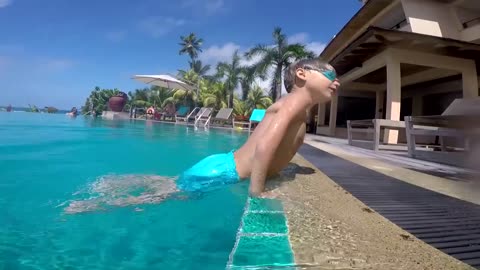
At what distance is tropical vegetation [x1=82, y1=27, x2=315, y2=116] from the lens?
2577cm

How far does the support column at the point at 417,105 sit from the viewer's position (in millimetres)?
15920

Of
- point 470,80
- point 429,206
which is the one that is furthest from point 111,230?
point 470,80

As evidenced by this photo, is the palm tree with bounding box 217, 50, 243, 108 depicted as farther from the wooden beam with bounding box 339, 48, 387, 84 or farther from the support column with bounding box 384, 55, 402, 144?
the support column with bounding box 384, 55, 402, 144

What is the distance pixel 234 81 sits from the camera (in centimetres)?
3181

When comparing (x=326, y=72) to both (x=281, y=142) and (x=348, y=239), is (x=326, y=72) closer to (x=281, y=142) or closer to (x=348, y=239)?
(x=281, y=142)

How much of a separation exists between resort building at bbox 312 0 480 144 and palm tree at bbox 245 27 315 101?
247 inches

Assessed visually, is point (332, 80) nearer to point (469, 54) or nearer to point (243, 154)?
point (243, 154)

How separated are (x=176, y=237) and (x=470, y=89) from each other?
41.0 feet

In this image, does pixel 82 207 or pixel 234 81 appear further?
pixel 234 81

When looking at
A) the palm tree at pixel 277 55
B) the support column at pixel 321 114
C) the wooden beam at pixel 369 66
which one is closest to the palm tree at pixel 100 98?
the palm tree at pixel 277 55

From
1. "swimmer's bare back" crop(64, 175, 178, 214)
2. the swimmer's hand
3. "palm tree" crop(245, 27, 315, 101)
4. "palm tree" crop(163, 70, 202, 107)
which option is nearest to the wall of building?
"palm tree" crop(245, 27, 315, 101)

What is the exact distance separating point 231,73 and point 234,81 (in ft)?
2.83

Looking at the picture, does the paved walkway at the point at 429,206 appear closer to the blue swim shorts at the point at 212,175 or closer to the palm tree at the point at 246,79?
the blue swim shorts at the point at 212,175

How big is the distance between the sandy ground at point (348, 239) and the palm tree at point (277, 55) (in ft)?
78.2
